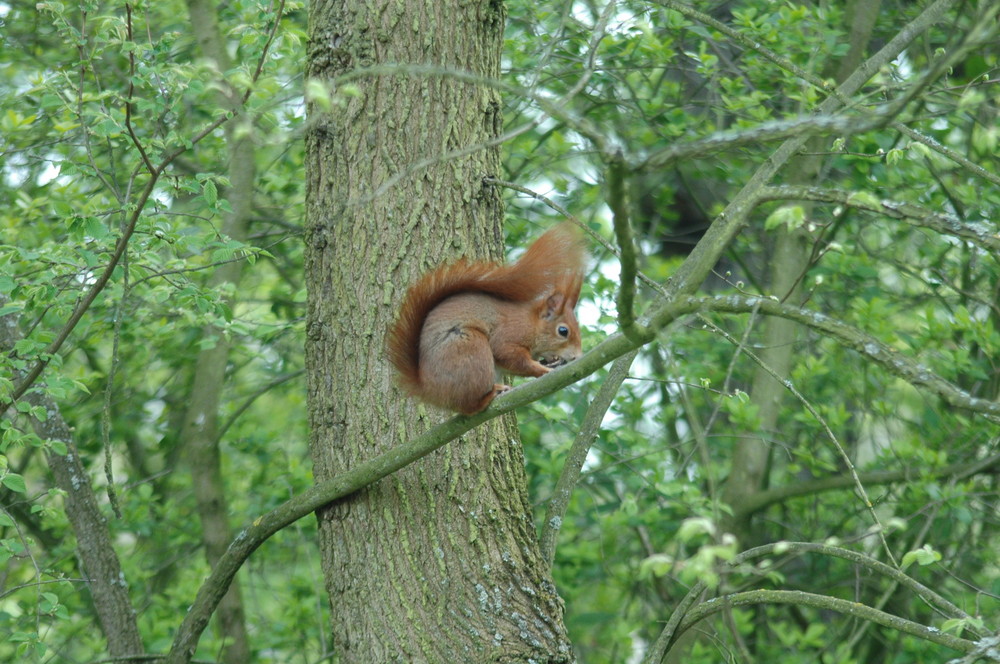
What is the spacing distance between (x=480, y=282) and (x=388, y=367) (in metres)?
0.33

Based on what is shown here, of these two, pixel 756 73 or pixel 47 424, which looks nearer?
pixel 47 424

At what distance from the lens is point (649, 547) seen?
4.93 metres

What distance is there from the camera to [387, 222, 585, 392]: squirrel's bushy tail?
8.16 feet

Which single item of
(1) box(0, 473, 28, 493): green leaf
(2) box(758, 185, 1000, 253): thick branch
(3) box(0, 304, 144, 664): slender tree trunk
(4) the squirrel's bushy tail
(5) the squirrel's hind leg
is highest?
(2) box(758, 185, 1000, 253): thick branch

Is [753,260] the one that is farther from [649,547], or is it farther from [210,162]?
[210,162]

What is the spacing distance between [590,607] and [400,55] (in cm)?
441

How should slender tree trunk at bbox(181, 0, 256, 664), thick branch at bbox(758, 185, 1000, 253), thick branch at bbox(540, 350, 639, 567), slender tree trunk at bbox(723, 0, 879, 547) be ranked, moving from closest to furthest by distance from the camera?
thick branch at bbox(758, 185, 1000, 253)
thick branch at bbox(540, 350, 639, 567)
slender tree trunk at bbox(181, 0, 256, 664)
slender tree trunk at bbox(723, 0, 879, 547)

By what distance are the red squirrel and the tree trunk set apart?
0.14 meters

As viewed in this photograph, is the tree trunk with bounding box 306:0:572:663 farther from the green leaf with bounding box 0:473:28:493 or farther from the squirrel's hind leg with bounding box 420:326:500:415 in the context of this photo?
the green leaf with bounding box 0:473:28:493

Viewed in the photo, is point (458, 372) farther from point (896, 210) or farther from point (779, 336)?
point (779, 336)

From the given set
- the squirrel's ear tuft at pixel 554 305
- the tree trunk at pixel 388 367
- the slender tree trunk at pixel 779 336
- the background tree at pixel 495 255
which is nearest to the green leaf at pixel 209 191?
the background tree at pixel 495 255

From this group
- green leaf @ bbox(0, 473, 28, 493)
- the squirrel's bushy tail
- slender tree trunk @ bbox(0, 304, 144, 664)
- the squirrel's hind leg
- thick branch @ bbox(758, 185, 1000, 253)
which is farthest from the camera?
slender tree trunk @ bbox(0, 304, 144, 664)

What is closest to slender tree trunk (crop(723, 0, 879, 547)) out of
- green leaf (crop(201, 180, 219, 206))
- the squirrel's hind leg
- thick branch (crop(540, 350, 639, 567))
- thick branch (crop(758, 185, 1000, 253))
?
thick branch (crop(540, 350, 639, 567))

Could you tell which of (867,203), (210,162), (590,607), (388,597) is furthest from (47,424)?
(590,607)
